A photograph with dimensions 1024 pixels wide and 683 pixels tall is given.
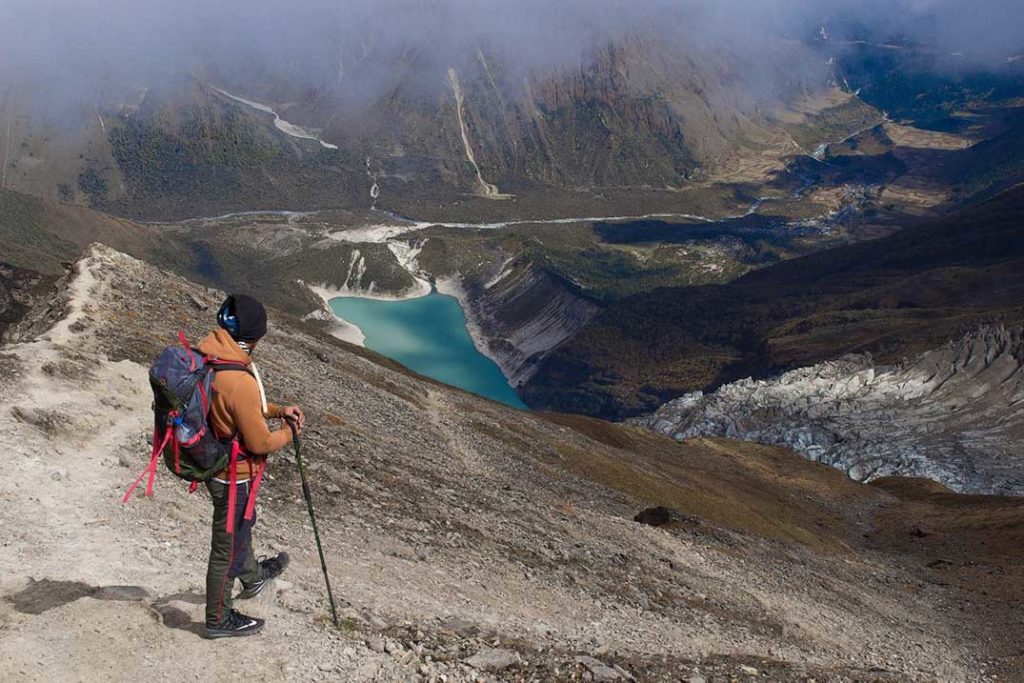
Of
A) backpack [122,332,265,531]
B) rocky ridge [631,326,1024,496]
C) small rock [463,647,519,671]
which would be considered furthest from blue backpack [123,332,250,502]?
rocky ridge [631,326,1024,496]

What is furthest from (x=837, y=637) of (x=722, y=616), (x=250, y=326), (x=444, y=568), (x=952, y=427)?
(x=952, y=427)

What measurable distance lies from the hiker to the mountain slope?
422ft

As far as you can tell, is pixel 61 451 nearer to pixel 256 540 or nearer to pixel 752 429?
pixel 256 540

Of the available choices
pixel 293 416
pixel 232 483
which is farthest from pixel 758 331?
pixel 232 483

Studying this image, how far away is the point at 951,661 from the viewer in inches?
1299

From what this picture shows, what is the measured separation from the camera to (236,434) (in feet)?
41.6

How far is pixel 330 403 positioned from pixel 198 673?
26.3 metres

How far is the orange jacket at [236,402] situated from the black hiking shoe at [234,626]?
3.22m

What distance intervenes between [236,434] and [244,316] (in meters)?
1.85

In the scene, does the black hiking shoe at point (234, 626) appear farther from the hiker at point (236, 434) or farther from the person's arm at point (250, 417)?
the person's arm at point (250, 417)

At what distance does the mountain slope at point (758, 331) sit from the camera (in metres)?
147

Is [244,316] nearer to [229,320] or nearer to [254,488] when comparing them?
[229,320]

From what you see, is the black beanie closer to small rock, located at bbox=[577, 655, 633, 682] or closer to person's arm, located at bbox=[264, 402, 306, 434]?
person's arm, located at bbox=[264, 402, 306, 434]

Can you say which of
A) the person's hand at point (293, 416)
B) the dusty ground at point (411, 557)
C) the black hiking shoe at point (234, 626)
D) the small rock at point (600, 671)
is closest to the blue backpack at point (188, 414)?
the person's hand at point (293, 416)
